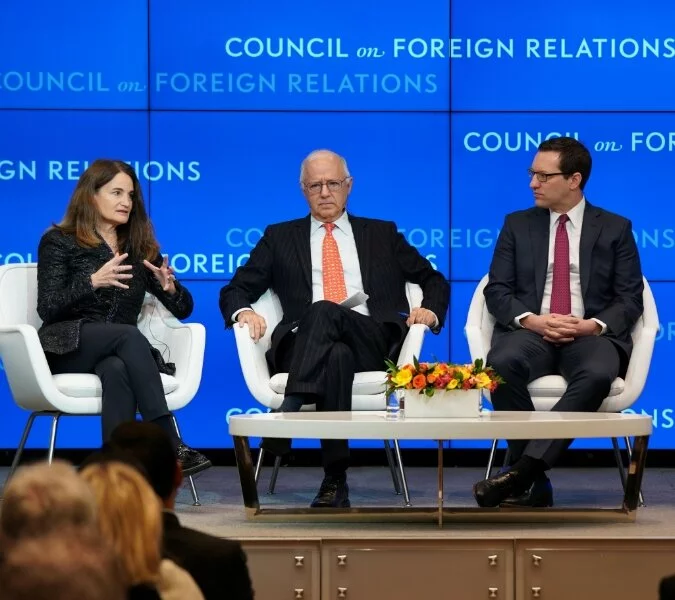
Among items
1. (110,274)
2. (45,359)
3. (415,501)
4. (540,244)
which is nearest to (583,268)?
(540,244)

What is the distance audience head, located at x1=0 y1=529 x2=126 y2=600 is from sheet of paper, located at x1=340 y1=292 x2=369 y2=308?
11.0 feet

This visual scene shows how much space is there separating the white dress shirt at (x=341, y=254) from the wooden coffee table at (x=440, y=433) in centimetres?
102

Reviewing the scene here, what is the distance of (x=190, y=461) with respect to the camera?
4645mm

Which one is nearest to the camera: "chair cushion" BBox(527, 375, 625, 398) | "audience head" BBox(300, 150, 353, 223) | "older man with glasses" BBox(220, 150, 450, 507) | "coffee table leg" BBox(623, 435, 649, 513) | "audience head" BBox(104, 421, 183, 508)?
"audience head" BBox(104, 421, 183, 508)

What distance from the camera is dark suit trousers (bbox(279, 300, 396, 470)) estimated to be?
4.58 metres

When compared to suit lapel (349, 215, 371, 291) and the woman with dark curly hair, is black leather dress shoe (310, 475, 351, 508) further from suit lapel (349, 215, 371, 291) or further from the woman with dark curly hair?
suit lapel (349, 215, 371, 291)

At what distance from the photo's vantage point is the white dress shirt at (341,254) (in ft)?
17.4

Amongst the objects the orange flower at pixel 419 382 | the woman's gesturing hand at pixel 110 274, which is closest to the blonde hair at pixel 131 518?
the orange flower at pixel 419 382

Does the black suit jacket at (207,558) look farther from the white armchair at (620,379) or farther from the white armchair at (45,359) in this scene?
the white armchair at (620,379)

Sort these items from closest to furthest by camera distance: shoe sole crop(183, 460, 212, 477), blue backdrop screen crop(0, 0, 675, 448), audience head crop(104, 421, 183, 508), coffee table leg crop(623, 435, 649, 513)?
audience head crop(104, 421, 183, 508) → coffee table leg crop(623, 435, 649, 513) → shoe sole crop(183, 460, 212, 477) → blue backdrop screen crop(0, 0, 675, 448)

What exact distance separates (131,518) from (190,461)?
281cm

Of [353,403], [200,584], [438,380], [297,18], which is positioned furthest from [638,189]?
[200,584]

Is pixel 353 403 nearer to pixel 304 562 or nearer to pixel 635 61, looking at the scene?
pixel 304 562

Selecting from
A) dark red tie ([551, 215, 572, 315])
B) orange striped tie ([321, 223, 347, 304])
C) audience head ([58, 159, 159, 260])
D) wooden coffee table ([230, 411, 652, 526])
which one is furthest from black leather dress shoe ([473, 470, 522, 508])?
audience head ([58, 159, 159, 260])
